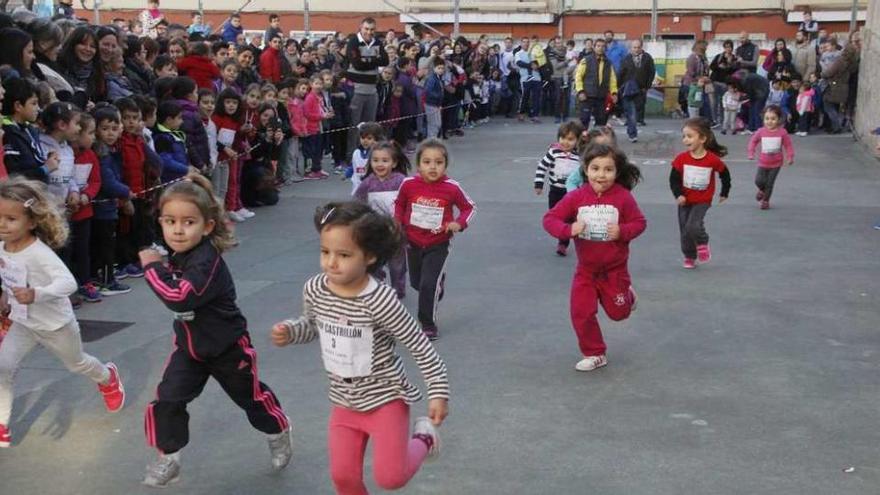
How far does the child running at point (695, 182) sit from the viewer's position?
9.59 m

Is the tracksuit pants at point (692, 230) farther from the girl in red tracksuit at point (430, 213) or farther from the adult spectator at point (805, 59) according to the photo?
the adult spectator at point (805, 59)

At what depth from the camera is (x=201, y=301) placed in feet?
15.2

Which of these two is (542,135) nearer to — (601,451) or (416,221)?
(416,221)

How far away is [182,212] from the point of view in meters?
4.62

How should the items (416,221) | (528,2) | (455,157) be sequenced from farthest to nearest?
(528,2) < (455,157) < (416,221)

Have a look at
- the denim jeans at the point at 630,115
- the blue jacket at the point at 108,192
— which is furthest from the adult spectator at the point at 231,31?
the blue jacket at the point at 108,192

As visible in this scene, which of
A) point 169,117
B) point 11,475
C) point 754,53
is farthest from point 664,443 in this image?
point 754,53

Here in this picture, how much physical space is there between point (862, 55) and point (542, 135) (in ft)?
21.1

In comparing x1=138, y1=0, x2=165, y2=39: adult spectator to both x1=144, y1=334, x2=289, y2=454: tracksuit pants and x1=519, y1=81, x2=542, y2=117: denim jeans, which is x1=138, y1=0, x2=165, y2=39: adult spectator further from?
x1=144, y1=334, x2=289, y2=454: tracksuit pants

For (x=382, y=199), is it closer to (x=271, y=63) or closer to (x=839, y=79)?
(x=271, y=63)

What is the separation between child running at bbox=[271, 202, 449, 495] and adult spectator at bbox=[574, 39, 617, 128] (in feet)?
54.2

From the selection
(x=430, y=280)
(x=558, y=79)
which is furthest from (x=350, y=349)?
(x=558, y=79)

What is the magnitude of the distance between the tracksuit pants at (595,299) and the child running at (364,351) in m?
2.64

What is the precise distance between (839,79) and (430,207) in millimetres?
16336
